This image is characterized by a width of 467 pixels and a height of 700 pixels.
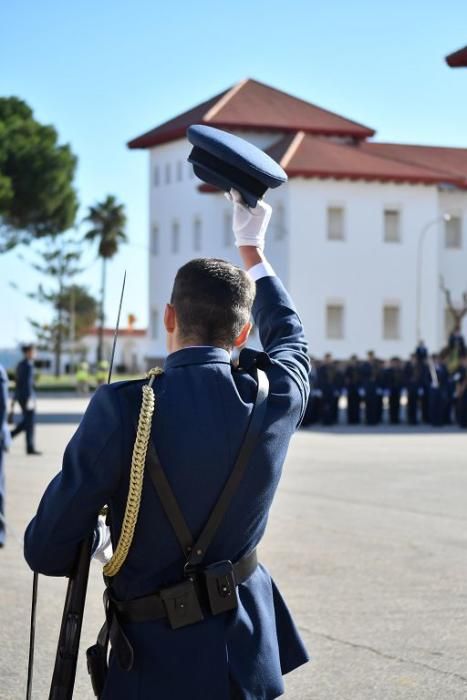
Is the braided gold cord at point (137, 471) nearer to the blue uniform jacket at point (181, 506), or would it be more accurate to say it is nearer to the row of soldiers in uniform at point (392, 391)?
the blue uniform jacket at point (181, 506)

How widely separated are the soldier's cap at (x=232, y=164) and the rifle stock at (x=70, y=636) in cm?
107

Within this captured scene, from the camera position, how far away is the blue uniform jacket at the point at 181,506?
3.22m

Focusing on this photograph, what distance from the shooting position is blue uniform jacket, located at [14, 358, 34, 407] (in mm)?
20734

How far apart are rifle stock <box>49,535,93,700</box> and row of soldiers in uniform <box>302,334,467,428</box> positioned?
2898 cm

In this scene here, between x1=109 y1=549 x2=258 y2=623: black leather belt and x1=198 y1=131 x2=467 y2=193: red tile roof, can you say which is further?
x1=198 y1=131 x2=467 y2=193: red tile roof

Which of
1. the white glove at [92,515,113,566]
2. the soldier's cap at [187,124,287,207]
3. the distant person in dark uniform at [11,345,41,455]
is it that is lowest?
the distant person in dark uniform at [11,345,41,455]

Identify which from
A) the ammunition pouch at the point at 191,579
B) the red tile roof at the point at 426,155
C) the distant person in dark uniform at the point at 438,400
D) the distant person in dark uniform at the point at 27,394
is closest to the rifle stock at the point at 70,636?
the ammunition pouch at the point at 191,579

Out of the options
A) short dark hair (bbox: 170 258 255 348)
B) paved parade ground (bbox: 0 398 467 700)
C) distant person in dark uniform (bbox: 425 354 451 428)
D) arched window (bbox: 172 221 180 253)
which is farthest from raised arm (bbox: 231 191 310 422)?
arched window (bbox: 172 221 180 253)

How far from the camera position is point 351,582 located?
8969 millimetres

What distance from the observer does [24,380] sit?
2105cm

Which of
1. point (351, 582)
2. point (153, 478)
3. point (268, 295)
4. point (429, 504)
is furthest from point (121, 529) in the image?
point (429, 504)

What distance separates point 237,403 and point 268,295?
0.57 metres

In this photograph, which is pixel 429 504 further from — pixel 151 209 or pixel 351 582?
pixel 151 209

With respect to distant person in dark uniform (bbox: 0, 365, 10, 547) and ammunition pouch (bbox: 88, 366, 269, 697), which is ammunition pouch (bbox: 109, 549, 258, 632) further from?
distant person in dark uniform (bbox: 0, 365, 10, 547)
